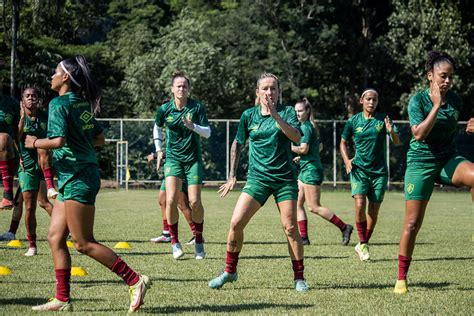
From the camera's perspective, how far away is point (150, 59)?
41.4 metres

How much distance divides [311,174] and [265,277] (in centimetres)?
409

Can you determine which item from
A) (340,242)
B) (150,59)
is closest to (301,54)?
(150,59)

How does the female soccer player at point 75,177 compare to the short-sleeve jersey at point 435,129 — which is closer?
the female soccer player at point 75,177

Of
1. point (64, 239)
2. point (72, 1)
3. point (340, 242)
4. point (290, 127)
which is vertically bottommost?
point (340, 242)

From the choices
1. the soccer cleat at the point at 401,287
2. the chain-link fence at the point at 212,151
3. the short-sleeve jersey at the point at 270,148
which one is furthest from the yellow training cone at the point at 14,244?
the chain-link fence at the point at 212,151

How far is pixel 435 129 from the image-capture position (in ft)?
26.6

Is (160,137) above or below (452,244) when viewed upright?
above

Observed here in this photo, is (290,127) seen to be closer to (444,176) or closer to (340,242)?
(444,176)

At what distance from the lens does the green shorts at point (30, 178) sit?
1171 cm

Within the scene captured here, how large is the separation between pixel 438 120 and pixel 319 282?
2137mm

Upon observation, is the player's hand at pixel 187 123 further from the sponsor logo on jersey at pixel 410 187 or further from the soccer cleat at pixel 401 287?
the soccer cleat at pixel 401 287

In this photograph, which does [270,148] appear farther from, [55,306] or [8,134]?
[8,134]

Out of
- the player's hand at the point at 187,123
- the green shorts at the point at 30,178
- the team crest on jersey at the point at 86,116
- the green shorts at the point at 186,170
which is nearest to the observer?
the team crest on jersey at the point at 86,116

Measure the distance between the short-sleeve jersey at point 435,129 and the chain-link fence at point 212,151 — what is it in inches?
1018
